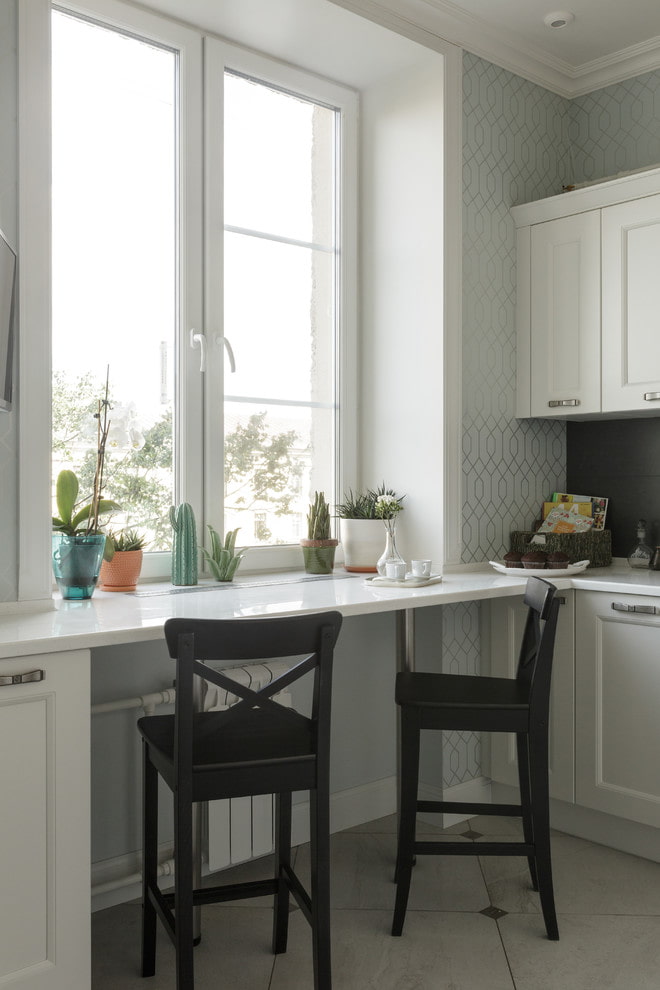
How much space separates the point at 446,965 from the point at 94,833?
3.21ft

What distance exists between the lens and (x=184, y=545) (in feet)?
8.52

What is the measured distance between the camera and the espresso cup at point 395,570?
2.61m

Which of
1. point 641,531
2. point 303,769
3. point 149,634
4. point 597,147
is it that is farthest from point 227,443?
point 597,147

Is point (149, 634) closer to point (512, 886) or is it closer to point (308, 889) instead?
point (308, 889)

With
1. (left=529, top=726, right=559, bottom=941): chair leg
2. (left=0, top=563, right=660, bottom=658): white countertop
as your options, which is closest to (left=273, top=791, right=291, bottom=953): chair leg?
(left=0, top=563, right=660, bottom=658): white countertop

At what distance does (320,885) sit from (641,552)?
1795 millimetres

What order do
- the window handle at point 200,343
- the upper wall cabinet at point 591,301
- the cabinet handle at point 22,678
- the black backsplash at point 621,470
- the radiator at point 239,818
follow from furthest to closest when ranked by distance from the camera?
the black backsplash at point 621,470, the upper wall cabinet at point 591,301, the window handle at point 200,343, the radiator at point 239,818, the cabinet handle at point 22,678

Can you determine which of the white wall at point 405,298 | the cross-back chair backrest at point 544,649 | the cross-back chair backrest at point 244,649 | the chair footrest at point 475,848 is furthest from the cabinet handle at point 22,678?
the white wall at point 405,298

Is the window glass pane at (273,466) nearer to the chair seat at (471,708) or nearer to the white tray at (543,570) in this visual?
the white tray at (543,570)

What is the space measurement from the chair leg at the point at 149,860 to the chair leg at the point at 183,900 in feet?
0.98

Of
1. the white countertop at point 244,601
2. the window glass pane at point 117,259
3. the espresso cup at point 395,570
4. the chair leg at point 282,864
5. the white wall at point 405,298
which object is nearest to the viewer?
the white countertop at point 244,601

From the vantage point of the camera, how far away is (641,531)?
3111 mm

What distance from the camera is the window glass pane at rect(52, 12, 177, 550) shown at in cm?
250

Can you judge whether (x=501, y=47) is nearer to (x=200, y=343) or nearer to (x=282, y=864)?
(x=200, y=343)
